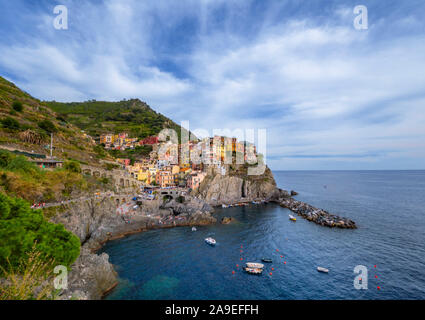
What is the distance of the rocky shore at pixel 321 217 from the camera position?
3838 cm

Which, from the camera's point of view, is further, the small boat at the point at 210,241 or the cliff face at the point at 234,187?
the cliff face at the point at 234,187

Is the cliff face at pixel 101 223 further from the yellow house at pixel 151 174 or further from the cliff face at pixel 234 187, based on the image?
the yellow house at pixel 151 174

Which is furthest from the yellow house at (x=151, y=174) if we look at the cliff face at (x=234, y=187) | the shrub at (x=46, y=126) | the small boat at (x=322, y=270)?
the small boat at (x=322, y=270)

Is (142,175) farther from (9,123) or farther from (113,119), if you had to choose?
(113,119)

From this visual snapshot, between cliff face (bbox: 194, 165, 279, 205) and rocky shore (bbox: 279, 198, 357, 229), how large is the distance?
10501 mm

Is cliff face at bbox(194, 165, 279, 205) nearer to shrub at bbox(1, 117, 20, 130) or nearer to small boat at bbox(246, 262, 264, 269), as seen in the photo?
small boat at bbox(246, 262, 264, 269)

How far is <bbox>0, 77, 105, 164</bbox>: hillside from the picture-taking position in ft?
126

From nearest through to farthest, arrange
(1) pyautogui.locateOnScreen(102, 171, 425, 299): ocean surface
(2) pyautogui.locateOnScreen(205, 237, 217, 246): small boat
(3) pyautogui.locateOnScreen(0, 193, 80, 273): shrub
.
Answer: (3) pyautogui.locateOnScreen(0, 193, 80, 273): shrub, (1) pyautogui.locateOnScreen(102, 171, 425, 299): ocean surface, (2) pyautogui.locateOnScreen(205, 237, 217, 246): small boat

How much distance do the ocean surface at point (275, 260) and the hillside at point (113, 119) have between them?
257ft

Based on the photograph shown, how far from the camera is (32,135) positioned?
42.0m

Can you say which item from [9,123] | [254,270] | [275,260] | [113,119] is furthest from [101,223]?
[113,119]

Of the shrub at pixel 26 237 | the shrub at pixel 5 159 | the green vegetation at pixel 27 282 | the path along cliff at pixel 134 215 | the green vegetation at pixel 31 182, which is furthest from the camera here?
the shrub at pixel 5 159

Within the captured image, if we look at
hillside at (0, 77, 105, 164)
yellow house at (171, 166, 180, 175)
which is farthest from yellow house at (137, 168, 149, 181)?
hillside at (0, 77, 105, 164)

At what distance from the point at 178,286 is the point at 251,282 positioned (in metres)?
7.83
